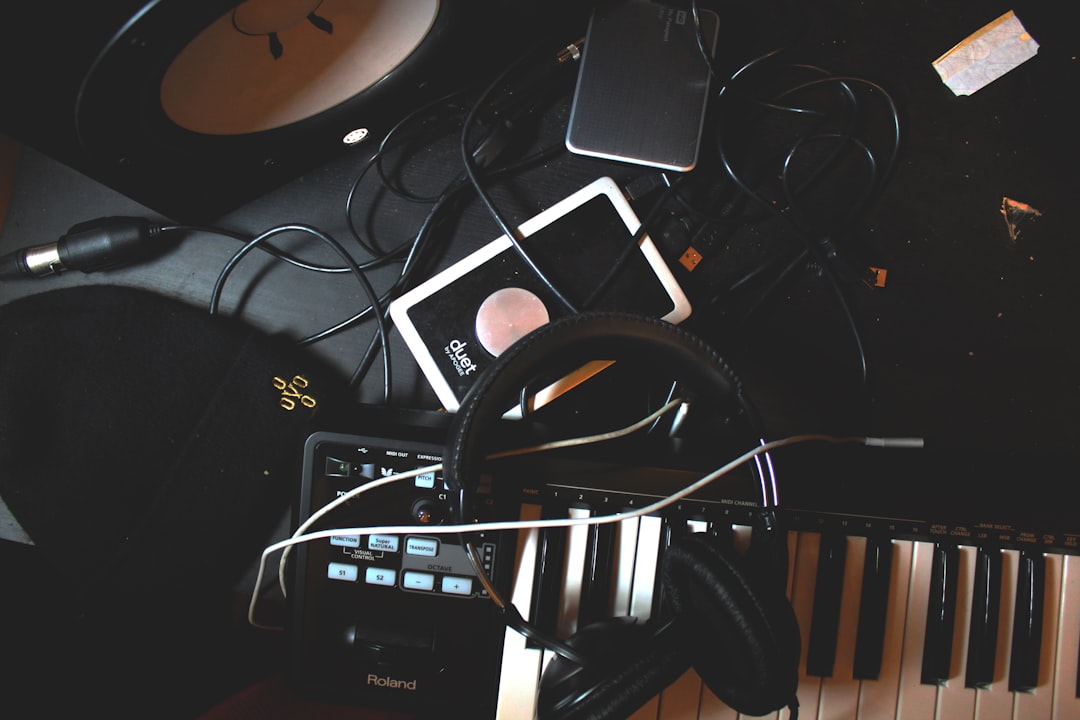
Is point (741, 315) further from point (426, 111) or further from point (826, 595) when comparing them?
point (426, 111)

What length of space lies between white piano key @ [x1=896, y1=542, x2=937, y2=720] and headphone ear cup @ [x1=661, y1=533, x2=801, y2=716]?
21 centimetres

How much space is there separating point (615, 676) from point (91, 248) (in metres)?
0.64

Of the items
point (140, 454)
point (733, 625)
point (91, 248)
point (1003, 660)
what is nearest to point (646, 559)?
point (733, 625)

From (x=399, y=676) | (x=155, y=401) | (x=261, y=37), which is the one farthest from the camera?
(x=155, y=401)

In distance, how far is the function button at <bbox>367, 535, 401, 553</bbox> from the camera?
609mm

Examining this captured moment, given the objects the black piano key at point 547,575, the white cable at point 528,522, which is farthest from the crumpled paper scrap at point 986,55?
the black piano key at point 547,575

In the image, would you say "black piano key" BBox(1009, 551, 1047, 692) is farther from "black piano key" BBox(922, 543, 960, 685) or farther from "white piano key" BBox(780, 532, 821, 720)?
"white piano key" BBox(780, 532, 821, 720)

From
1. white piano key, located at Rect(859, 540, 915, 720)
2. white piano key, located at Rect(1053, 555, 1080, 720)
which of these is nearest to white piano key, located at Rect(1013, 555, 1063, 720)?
white piano key, located at Rect(1053, 555, 1080, 720)

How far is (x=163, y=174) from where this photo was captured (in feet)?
1.88

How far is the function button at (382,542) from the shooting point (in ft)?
2.00

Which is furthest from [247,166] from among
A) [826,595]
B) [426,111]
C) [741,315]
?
[826,595]

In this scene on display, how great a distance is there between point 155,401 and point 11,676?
11.3 inches

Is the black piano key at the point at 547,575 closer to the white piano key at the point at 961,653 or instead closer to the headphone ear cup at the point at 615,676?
the headphone ear cup at the point at 615,676

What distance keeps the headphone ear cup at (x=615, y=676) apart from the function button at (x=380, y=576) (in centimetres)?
16
